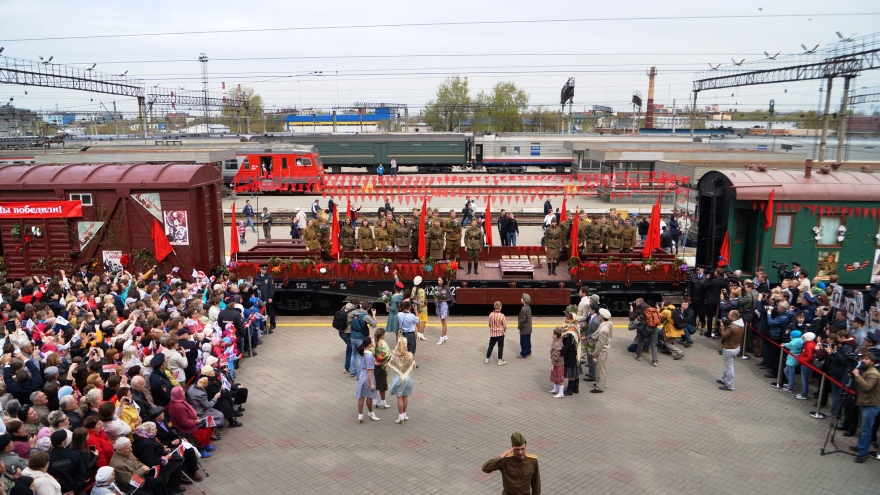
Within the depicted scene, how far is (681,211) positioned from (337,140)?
26713 millimetres

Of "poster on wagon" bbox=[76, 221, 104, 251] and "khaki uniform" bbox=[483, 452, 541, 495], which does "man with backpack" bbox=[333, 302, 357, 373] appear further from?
"poster on wagon" bbox=[76, 221, 104, 251]

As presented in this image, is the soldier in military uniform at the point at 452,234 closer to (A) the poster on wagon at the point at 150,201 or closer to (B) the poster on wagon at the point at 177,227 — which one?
(B) the poster on wagon at the point at 177,227

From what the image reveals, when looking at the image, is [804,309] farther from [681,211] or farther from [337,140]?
[337,140]

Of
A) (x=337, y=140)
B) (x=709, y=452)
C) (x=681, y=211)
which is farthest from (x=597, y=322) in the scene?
(x=337, y=140)

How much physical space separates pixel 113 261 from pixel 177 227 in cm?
186

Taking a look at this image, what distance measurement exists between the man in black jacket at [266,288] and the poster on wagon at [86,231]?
4.33 meters

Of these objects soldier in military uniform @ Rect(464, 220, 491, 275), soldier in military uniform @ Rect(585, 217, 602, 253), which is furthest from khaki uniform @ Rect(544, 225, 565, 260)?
soldier in military uniform @ Rect(464, 220, 491, 275)

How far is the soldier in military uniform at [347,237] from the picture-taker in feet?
55.4

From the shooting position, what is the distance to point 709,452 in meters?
9.41

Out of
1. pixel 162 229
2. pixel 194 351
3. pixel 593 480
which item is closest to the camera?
pixel 593 480

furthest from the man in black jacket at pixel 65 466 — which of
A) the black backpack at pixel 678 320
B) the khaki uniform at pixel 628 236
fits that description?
the khaki uniform at pixel 628 236

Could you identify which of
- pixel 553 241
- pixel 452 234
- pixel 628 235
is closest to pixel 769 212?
pixel 628 235

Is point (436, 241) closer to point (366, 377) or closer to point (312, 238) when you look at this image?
point (312, 238)

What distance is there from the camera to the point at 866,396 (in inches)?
351
